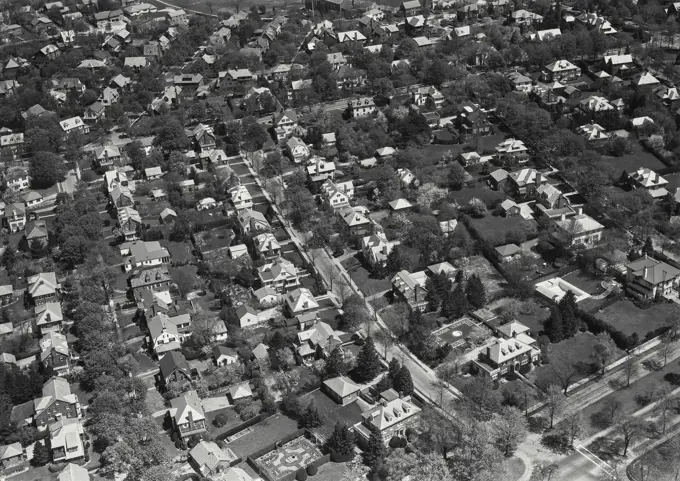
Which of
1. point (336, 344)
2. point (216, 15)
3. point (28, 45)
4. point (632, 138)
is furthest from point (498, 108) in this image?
point (28, 45)

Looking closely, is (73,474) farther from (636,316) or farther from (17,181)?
(17,181)

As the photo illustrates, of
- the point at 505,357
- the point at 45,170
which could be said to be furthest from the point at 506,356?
the point at 45,170

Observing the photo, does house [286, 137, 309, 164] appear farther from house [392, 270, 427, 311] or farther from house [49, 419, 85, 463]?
house [49, 419, 85, 463]

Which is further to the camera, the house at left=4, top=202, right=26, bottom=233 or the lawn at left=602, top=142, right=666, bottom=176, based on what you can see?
the lawn at left=602, top=142, right=666, bottom=176

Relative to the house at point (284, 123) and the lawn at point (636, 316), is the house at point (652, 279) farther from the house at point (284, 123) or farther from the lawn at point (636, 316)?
the house at point (284, 123)

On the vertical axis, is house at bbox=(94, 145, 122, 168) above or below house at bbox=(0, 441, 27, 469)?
below

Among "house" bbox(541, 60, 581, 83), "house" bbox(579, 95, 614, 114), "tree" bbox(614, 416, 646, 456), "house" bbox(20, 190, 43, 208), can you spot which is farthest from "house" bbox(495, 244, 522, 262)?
"house" bbox(20, 190, 43, 208)
